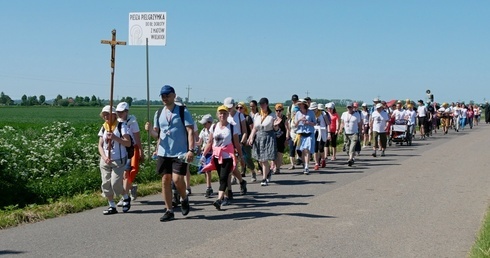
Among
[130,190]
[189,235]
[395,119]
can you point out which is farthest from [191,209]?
[395,119]

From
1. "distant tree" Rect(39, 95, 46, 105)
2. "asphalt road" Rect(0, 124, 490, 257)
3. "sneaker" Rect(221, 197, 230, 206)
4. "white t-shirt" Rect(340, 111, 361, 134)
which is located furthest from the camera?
"distant tree" Rect(39, 95, 46, 105)

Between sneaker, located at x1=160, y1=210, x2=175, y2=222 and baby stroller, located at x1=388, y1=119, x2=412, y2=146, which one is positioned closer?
sneaker, located at x1=160, y1=210, x2=175, y2=222

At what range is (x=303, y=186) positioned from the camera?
41.8 ft

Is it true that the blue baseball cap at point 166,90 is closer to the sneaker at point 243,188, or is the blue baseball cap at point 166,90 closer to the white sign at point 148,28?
the sneaker at point 243,188

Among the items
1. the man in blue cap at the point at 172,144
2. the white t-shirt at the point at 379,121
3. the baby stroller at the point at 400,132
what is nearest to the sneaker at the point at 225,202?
the man in blue cap at the point at 172,144

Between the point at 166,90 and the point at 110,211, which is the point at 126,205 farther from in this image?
the point at 166,90

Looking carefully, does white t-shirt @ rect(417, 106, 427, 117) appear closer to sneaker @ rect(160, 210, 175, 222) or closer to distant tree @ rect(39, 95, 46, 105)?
sneaker @ rect(160, 210, 175, 222)

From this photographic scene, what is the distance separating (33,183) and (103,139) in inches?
92.2

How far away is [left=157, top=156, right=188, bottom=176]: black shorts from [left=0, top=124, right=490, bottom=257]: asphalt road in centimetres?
66

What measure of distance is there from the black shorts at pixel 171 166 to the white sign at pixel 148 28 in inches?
213

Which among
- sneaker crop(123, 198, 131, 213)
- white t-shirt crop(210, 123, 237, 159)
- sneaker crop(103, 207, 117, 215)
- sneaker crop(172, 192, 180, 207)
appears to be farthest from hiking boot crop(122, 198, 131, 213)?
white t-shirt crop(210, 123, 237, 159)

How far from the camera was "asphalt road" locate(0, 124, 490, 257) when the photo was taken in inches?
283

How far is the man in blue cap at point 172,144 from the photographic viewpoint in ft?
29.5

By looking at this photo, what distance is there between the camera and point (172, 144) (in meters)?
9.00
